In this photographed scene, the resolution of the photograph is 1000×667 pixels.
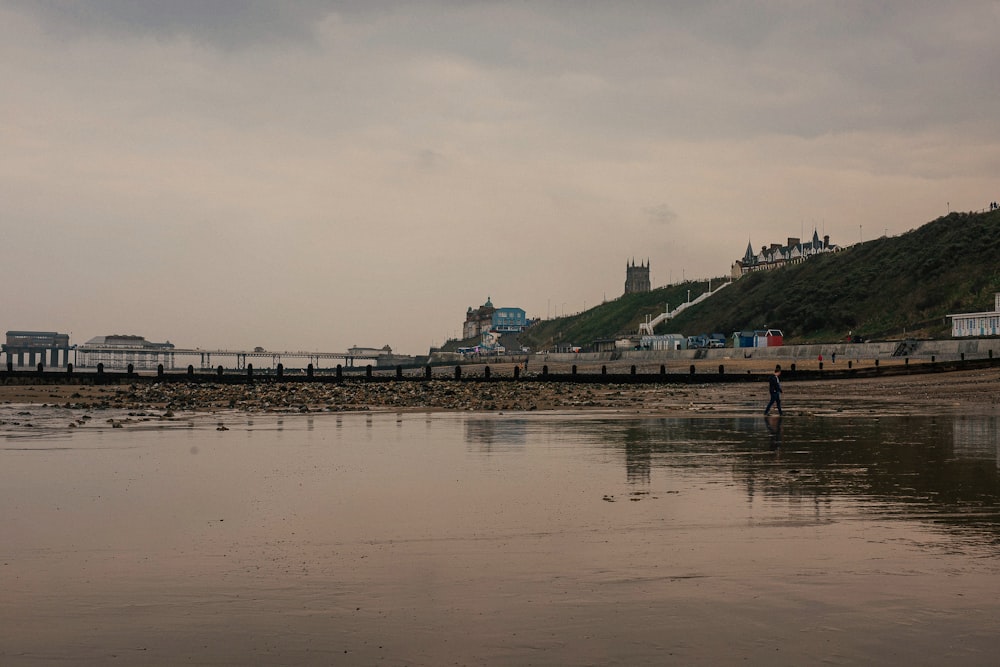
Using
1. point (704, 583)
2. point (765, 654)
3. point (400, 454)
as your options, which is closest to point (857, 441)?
point (400, 454)

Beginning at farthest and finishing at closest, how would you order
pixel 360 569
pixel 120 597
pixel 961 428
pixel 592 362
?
pixel 592 362 → pixel 961 428 → pixel 360 569 → pixel 120 597

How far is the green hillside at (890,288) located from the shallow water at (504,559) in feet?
373

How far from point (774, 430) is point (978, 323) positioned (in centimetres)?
8185

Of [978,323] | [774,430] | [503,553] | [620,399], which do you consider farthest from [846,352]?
[503,553]

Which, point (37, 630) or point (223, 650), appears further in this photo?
point (37, 630)

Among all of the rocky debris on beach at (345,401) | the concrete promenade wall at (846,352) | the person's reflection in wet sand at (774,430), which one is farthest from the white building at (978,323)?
the person's reflection in wet sand at (774,430)

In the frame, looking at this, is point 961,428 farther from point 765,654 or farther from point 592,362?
point 592,362

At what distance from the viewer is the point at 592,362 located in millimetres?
142500

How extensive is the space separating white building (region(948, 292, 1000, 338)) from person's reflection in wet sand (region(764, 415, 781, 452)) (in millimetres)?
70788

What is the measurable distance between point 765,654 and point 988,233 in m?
169

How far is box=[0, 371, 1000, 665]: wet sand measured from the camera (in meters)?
5.81

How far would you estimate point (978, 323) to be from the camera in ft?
305

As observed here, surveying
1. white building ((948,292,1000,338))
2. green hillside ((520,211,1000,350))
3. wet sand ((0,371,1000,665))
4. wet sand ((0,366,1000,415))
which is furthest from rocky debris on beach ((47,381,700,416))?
green hillside ((520,211,1000,350))

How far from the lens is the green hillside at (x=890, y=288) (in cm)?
13525
